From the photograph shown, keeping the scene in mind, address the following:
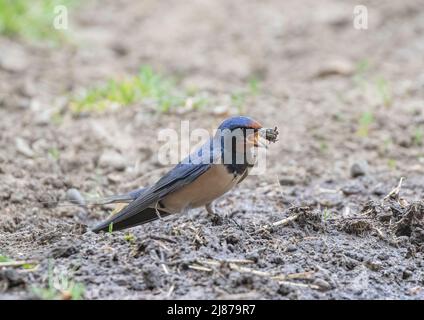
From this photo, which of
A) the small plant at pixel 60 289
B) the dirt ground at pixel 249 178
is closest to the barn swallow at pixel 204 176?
the dirt ground at pixel 249 178

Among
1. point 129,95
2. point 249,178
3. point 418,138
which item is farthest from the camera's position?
point 129,95

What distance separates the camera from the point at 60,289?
388 centimetres

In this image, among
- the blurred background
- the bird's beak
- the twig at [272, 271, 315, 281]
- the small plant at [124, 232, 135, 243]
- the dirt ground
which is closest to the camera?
the twig at [272, 271, 315, 281]

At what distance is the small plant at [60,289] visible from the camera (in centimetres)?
382

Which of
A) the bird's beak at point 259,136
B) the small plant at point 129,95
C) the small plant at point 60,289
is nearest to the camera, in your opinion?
the small plant at point 60,289

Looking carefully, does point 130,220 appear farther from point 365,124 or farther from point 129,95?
point 365,124

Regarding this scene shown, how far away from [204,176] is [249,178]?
5.67 ft

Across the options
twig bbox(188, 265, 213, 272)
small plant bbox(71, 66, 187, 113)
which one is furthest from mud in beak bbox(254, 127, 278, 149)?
small plant bbox(71, 66, 187, 113)

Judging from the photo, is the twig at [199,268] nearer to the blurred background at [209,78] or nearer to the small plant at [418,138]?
the blurred background at [209,78]

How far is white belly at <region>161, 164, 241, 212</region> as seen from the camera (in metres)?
4.96

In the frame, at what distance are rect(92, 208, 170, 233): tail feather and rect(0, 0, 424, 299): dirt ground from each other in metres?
0.10

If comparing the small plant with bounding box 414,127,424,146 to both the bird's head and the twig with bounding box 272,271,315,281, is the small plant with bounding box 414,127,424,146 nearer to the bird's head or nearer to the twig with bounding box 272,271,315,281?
the bird's head

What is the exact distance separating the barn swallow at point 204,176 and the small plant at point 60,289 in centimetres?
95

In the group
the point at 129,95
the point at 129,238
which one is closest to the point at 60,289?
the point at 129,238
